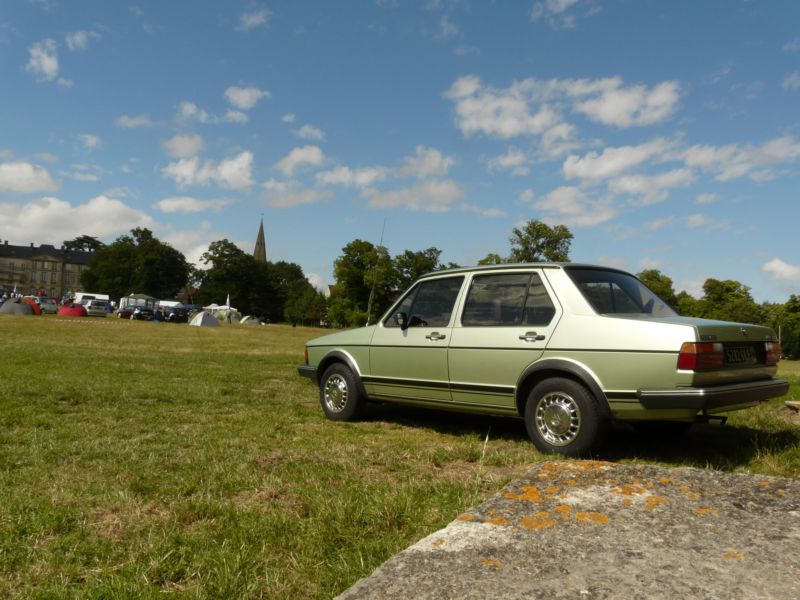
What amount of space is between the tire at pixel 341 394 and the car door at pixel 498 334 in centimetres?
142

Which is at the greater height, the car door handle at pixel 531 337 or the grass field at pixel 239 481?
the car door handle at pixel 531 337

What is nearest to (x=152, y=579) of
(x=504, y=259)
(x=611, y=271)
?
(x=611, y=271)

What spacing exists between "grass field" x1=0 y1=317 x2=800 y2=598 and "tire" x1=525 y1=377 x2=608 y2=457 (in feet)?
0.72

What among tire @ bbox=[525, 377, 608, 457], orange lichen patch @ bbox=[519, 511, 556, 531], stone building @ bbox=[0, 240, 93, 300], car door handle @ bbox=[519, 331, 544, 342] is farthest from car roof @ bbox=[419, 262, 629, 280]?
stone building @ bbox=[0, 240, 93, 300]

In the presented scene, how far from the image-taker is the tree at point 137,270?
103812 millimetres

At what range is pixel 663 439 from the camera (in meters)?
6.02

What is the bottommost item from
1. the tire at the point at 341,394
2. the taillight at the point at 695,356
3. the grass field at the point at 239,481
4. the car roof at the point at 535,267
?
the grass field at the point at 239,481

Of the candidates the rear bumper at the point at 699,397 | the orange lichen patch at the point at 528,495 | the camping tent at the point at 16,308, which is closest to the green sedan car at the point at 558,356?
the rear bumper at the point at 699,397

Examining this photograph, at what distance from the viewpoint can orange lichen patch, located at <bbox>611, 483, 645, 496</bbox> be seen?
281 centimetres

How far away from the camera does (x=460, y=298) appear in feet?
20.3

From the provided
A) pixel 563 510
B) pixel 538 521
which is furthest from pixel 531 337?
pixel 538 521

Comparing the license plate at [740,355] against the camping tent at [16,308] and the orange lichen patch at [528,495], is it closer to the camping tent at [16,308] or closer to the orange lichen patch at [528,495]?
the orange lichen patch at [528,495]

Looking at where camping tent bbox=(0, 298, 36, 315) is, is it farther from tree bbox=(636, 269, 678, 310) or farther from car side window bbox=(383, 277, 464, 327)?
tree bbox=(636, 269, 678, 310)

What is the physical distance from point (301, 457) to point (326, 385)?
255 centimetres
